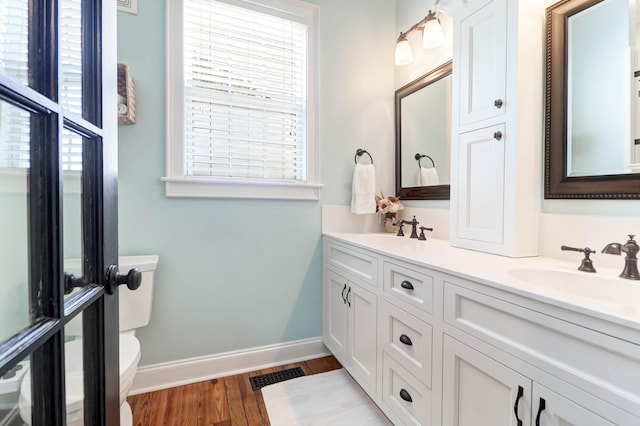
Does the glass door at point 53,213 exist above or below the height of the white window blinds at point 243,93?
below

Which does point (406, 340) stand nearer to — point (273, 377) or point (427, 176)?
point (273, 377)

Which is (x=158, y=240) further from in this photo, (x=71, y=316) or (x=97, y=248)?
(x=71, y=316)

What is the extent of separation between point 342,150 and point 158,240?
131 cm

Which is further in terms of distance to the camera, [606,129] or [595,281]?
[606,129]

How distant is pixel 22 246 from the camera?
440 mm

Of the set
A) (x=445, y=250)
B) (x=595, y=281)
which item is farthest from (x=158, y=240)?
(x=595, y=281)

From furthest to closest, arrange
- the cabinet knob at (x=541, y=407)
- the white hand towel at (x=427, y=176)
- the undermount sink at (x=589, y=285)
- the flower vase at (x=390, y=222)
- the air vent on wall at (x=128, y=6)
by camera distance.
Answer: the flower vase at (x=390, y=222) < the white hand towel at (x=427, y=176) < the air vent on wall at (x=128, y=6) < the undermount sink at (x=589, y=285) < the cabinet knob at (x=541, y=407)

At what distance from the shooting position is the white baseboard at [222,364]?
1.73 metres

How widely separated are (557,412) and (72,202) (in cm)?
117

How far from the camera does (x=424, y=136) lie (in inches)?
79.0

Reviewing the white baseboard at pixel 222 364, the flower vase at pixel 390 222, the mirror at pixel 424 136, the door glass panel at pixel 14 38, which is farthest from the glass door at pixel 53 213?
the flower vase at pixel 390 222

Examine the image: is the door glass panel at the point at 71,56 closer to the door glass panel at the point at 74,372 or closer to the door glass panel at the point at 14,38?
the door glass panel at the point at 14,38

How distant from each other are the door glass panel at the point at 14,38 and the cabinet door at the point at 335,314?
1584 millimetres

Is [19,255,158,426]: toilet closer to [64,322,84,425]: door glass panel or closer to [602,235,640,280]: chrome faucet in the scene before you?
[64,322,84,425]: door glass panel
